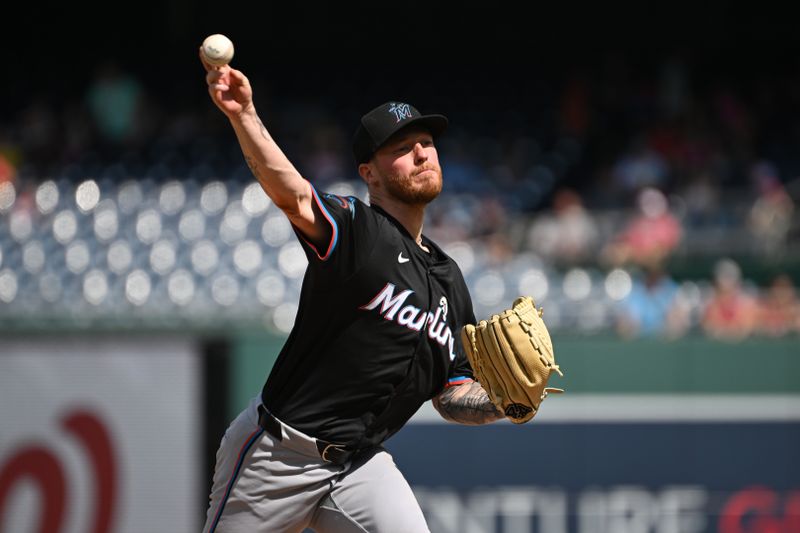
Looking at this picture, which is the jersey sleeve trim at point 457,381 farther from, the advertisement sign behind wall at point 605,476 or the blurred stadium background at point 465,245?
the advertisement sign behind wall at point 605,476

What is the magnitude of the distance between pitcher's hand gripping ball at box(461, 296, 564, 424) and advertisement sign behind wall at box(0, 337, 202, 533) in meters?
2.96

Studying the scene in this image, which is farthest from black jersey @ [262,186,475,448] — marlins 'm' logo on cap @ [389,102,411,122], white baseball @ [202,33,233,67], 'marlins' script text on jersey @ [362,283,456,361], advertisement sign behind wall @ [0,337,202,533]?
advertisement sign behind wall @ [0,337,202,533]

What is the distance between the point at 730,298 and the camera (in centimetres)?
801

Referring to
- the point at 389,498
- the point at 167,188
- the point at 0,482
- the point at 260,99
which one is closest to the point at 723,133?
the point at 260,99

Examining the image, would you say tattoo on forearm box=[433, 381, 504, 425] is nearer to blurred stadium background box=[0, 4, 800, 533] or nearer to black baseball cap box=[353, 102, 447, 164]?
black baseball cap box=[353, 102, 447, 164]

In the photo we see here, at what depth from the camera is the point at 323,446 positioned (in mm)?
3375

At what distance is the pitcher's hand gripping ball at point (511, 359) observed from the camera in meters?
3.42

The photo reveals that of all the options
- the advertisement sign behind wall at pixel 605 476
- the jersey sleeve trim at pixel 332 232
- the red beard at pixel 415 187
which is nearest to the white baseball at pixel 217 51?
the jersey sleeve trim at pixel 332 232

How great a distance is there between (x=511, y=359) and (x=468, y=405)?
0.27 m

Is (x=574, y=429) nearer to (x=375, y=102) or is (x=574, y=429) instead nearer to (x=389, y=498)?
(x=389, y=498)

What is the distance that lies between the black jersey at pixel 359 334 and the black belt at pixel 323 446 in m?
0.02

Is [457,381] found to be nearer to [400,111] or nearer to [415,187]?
[415,187]

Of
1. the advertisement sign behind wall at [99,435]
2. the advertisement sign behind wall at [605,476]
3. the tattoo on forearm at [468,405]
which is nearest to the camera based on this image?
the tattoo on forearm at [468,405]

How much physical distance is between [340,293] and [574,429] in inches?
144
